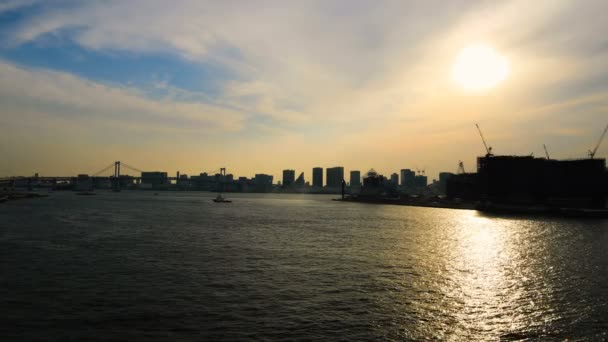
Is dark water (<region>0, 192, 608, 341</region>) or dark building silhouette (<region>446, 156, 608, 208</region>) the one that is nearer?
dark water (<region>0, 192, 608, 341</region>)

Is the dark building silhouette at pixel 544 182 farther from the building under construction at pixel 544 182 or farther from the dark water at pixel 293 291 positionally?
the dark water at pixel 293 291

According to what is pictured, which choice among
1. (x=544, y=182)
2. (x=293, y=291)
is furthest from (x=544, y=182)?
(x=293, y=291)

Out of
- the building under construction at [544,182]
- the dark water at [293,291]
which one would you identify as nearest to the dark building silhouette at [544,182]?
the building under construction at [544,182]

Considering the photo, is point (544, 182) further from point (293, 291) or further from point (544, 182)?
point (293, 291)

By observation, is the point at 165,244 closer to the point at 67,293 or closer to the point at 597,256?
the point at 67,293

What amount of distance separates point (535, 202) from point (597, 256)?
446 ft

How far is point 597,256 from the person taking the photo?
54.7 metres

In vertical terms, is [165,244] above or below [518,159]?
below

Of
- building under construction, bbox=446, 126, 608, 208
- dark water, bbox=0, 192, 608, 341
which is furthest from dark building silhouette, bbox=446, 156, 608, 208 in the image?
dark water, bbox=0, 192, 608, 341

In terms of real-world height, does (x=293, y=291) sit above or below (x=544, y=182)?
below

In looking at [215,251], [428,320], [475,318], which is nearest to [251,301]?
[428,320]

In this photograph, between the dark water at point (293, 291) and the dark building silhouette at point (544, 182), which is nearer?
the dark water at point (293, 291)

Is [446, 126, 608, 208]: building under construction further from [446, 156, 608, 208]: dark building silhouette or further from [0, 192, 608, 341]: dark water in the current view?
[0, 192, 608, 341]: dark water

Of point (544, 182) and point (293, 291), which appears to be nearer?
point (293, 291)
